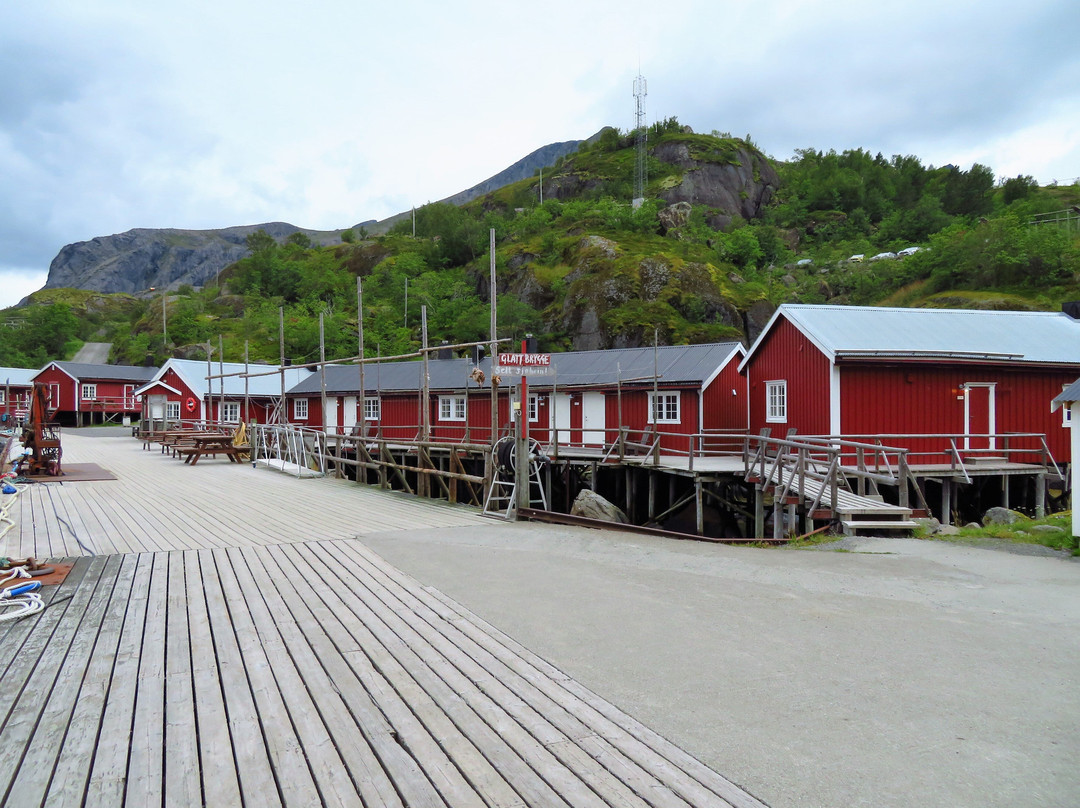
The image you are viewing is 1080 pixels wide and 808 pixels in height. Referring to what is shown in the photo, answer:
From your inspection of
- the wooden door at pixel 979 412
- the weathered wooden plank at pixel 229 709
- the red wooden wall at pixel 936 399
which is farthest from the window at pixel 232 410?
the weathered wooden plank at pixel 229 709

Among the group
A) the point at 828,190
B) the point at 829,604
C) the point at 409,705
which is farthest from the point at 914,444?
the point at 828,190

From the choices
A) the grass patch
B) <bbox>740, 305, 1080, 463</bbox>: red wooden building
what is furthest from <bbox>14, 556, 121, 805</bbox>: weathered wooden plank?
<bbox>740, 305, 1080, 463</bbox>: red wooden building

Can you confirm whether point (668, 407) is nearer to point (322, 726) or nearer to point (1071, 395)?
point (1071, 395)

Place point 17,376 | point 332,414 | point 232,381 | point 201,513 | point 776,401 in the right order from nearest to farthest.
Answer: point 201,513 < point 776,401 < point 332,414 < point 232,381 < point 17,376

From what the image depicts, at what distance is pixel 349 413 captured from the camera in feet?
103

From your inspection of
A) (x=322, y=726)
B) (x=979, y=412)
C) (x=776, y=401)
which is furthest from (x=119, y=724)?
(x=979, y=412)

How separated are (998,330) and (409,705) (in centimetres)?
2032

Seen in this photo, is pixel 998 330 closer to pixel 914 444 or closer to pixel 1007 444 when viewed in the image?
pixel 1007 444

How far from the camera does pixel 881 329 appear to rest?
18.2 metres

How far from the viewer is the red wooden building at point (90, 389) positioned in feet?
156

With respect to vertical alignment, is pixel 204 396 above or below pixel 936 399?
above

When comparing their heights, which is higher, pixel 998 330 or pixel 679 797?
pixel 998 330

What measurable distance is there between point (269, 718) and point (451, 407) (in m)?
23.1

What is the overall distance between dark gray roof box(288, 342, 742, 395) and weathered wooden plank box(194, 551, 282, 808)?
1268 cm
